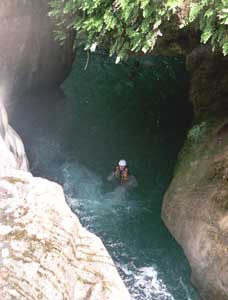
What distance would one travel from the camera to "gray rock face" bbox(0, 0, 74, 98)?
549 inches

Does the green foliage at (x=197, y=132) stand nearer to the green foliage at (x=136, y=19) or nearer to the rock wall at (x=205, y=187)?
the rock wall at (x=205, y=187)

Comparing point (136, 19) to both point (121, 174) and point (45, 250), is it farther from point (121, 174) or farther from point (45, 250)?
point (45, 250)

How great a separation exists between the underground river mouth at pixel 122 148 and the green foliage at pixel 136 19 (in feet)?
16.9

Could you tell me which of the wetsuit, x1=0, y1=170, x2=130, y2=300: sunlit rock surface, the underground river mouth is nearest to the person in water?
the wetsuit

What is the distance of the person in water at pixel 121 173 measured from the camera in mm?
14305

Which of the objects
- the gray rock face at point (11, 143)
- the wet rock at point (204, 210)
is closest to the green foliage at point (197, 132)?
the wet rock at point (204, 210)

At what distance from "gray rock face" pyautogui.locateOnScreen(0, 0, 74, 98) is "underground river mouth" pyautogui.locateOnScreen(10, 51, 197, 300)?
124 cm

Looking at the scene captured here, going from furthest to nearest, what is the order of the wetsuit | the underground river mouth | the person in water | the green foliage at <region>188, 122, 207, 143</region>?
the wetsuit → the person in water → the green foliage at <region>188, 122, 207, 143</region> → the underground river mouth

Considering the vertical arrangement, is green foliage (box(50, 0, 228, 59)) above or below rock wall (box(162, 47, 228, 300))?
above

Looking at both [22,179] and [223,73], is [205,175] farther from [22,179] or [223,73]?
[22,179]

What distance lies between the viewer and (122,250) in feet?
41.9

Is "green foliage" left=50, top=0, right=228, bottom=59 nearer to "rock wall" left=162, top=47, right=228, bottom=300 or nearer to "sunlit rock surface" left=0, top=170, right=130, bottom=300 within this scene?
"rock wall" left=162, top=47, right=228, bottom=300

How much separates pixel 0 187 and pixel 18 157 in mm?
5734

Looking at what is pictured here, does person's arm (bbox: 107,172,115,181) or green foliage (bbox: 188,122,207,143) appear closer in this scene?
green foliage (bbox: 188,122,207,143)
